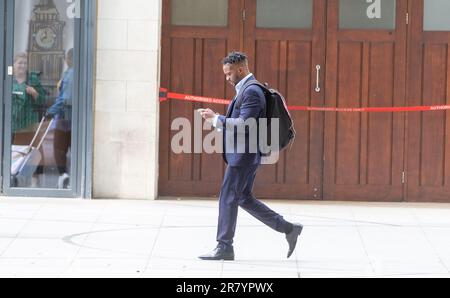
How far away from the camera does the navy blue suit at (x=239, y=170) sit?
962 cm

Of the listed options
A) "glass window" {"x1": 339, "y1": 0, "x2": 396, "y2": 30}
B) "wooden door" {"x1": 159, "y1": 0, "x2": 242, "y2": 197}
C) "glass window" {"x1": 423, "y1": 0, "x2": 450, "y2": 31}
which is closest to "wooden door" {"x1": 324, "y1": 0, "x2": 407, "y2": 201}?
"glass window" {"x1": 339, "y1": 0, "x2": 396, "y2": 30}

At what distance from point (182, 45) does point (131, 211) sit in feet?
7.21

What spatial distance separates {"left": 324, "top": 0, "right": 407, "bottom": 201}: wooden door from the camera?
13.3 metres

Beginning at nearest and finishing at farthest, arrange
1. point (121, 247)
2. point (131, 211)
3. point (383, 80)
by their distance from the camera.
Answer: point (121, 247) < point (131, 211) < point (383, 80)

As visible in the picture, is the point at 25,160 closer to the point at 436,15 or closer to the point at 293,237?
the point at 293,237

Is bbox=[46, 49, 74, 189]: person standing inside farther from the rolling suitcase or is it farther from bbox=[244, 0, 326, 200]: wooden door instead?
bbox=[244, 0, 326, 200]: wooden door

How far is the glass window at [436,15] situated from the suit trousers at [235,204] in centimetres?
442

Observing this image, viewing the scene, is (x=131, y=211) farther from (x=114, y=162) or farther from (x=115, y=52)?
(x=115, y=52)

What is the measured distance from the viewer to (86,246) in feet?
34.4

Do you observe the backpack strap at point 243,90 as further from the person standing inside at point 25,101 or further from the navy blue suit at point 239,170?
the person standing inside at point 25,101

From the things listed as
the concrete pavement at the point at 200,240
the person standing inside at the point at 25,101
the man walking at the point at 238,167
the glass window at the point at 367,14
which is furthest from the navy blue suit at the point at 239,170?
the person standing inside at the point at 25,101
